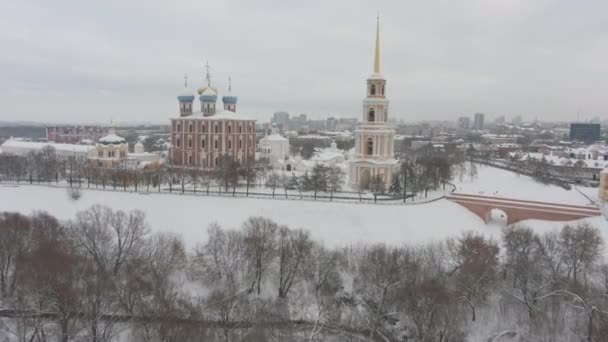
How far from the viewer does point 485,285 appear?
18.8 metres

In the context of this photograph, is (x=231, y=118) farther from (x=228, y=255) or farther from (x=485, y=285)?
(x=485, y=285)

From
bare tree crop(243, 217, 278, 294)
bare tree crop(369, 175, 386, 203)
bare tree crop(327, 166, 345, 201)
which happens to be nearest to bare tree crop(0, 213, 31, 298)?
bare tree crop(243, 217, 278, 294)

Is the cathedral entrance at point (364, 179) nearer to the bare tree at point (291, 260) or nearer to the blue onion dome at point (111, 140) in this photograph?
the bare tree at point (291, 260)

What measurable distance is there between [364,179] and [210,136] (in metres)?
17.0

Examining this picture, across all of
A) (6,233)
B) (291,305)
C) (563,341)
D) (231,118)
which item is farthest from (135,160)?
(563,341)

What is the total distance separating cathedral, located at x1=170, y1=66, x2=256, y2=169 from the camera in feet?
145

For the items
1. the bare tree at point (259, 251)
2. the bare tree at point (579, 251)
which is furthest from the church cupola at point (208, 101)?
the bare tree at point (579, 251)

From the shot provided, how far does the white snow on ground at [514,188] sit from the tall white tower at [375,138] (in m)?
6.17

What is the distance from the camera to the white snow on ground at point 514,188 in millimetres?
32906

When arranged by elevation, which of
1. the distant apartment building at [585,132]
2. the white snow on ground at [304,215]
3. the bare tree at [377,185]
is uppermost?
the distant apartment building at [585,132]

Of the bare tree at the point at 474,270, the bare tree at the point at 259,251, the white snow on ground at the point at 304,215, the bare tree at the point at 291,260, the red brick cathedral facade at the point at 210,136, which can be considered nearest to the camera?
the bare tree at the point at 474,270

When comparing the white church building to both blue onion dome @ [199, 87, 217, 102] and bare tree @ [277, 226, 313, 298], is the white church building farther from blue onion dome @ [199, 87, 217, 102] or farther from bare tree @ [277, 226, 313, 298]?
bare tree @ [277, 226, 313, 298]

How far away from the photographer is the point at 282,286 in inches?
790

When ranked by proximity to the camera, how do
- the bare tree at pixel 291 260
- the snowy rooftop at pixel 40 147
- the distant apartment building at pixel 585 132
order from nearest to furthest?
the bare tree at pixel 291 260 → the snowy rooftop at pixel 40 147 → the distant apartment building at pixel 585 132
